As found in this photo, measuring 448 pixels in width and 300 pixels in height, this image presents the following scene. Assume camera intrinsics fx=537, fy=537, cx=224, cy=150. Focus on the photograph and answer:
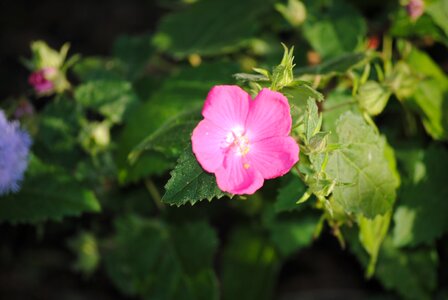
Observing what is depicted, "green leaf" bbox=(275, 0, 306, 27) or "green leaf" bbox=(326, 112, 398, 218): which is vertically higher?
"green leaf" bbox=(275, 0, 306, 27)

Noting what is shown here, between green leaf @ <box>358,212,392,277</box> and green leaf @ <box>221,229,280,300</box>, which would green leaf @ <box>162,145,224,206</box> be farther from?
green leaf @ <box>221,229,280,300</box>

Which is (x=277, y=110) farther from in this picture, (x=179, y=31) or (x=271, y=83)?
(x=179, y=31)

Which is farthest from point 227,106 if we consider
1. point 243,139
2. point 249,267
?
point 249,267

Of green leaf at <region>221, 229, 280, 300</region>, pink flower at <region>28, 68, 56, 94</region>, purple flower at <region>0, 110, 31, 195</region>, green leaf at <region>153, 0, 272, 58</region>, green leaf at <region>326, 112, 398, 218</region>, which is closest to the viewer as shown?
green leaf at <region>326, 112, 398, 218</region>

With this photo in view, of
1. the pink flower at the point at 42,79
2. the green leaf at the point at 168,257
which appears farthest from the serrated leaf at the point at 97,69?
the green leaf at the point at 168,257

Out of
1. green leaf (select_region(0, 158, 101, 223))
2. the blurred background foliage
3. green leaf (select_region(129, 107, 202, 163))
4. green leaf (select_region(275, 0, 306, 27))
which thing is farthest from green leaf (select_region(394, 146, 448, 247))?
green leaf (select_region(0, 158, 101, 223))

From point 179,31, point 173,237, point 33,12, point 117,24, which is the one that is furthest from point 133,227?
point 33,12
